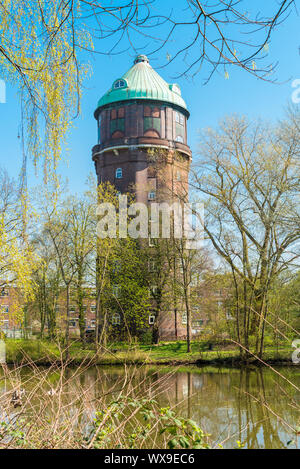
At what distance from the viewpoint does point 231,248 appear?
19.6 meters

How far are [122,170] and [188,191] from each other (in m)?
8.50

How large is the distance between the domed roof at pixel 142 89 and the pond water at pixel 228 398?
61.1 ft

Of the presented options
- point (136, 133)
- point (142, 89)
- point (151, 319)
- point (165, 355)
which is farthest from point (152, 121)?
point (165, 355)

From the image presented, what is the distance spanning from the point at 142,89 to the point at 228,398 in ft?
76.1

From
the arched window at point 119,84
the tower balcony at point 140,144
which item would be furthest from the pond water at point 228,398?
the arched window at point 119,84

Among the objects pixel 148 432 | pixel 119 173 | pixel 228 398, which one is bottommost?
pixel 228 398

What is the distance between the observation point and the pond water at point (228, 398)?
4406 millimetres

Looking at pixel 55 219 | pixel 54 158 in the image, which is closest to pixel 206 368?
pixel 55 219

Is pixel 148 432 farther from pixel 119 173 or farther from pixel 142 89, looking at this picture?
pixel 142 89

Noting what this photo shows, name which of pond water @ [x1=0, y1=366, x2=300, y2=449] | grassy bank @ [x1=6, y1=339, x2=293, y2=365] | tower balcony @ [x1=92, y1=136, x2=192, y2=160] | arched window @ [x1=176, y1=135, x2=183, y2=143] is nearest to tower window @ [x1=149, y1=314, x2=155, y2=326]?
grassy bank @ [x1=6, y1=339, x2=293, y2=365]

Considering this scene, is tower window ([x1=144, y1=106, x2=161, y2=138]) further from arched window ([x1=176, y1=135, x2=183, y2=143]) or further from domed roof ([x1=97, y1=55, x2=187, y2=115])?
arched window ([x1=176, y1=135, x2=183, y2=143])

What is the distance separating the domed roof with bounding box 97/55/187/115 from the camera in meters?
29.5

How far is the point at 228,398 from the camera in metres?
10.9
